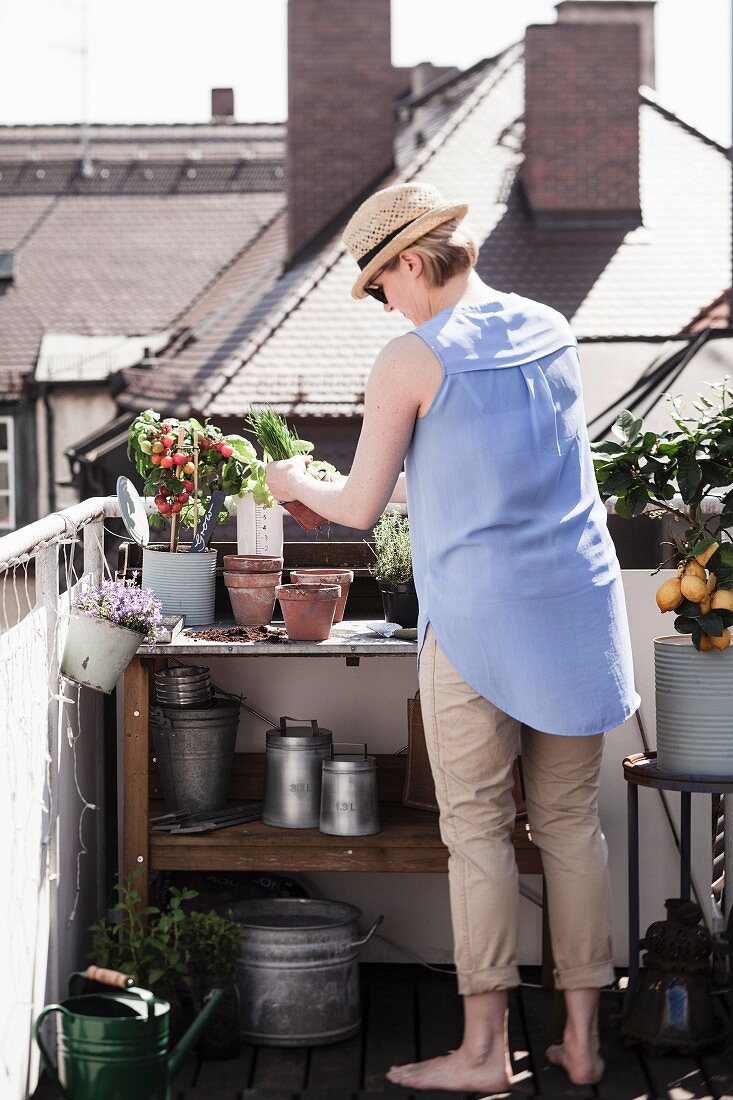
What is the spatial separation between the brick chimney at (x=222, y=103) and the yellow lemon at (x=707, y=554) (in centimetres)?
2774

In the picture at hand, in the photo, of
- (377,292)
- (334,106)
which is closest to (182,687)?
(377,292)

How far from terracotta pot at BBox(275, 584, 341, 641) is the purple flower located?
1.00 feet

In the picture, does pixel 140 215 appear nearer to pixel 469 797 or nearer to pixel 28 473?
pixel 28 473

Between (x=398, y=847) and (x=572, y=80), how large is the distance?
13.3 metres

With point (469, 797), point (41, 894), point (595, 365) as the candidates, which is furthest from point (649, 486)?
point (595, 365)

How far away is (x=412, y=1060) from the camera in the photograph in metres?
3.35

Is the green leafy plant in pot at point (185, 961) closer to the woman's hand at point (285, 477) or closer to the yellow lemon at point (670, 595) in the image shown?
the woman's hand at point (285, 477)

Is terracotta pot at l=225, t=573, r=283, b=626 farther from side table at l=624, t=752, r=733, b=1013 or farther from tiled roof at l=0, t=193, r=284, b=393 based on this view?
tiled roof at l=0, t=193, r=284, b=393

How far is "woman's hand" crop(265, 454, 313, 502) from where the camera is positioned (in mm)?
3240

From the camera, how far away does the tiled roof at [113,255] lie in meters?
23.0

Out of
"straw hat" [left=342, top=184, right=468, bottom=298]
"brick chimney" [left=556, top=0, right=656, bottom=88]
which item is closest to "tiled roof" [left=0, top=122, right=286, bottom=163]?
"brick chimney" [left=556, top=0, right=656, bottom=88]

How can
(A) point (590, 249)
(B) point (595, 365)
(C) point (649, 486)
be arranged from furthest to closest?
(A) point (590, 249), (B) point (595, 365), (C) point (649, 486)

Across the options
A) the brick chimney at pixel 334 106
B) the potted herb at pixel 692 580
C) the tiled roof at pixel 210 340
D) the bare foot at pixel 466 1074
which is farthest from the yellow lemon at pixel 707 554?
the brick chimney at pixel 334 106

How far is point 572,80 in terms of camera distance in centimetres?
1542
